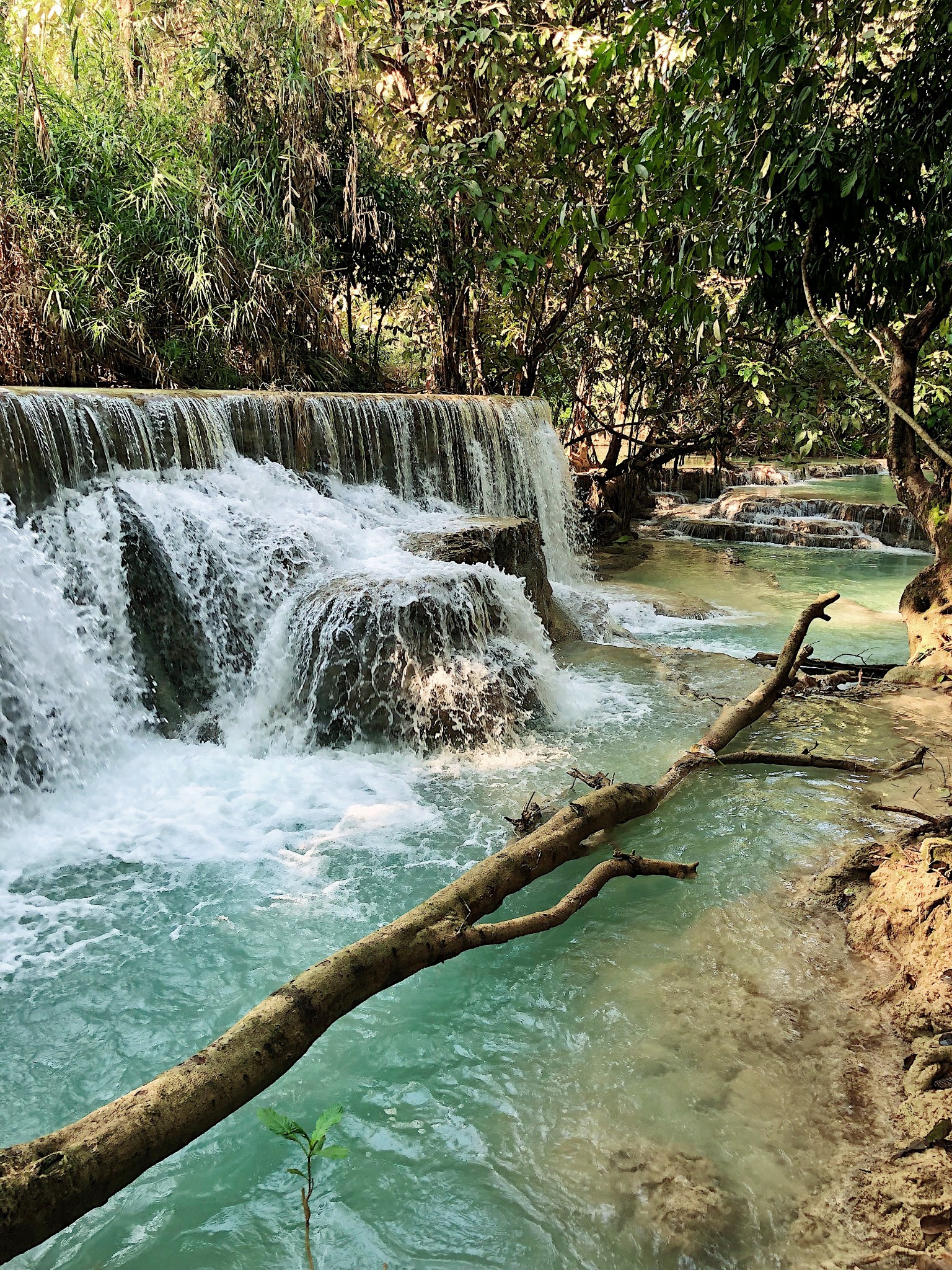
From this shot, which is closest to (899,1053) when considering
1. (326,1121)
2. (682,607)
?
(326,1121)

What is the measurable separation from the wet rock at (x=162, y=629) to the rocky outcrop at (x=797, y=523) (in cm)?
1166

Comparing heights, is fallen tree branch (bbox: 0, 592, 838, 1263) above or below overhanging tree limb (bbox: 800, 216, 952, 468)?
below

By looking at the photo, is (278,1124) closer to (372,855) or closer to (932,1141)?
(932,1141)

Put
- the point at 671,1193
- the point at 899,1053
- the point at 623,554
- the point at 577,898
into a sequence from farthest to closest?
the point at 623,554, the point at 577,898, the point at 899,1053, the point at 671,1193

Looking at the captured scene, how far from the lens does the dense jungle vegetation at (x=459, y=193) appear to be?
3.91 meters

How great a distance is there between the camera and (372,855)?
3.91 m

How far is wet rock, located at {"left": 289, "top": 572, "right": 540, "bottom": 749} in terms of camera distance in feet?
17.0

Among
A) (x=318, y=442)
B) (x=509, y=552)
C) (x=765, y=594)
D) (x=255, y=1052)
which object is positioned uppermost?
(x=318, y=442)

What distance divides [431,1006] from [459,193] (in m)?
10.0

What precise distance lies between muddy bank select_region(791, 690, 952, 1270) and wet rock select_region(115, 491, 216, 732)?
3.96 meters

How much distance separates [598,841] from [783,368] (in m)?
9.24

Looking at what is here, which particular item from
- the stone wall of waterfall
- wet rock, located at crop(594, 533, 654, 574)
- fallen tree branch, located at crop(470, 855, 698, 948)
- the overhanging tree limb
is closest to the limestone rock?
fallen tree branch, located at crop(470, 855, 698, 948)

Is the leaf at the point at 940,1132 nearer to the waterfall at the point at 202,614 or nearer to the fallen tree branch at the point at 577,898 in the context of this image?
the fallen tree branch at the point at 577,898

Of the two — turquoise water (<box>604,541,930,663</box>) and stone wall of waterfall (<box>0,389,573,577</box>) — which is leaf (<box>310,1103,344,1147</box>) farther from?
turquoise water (<box>604,541,930,663</box>)
